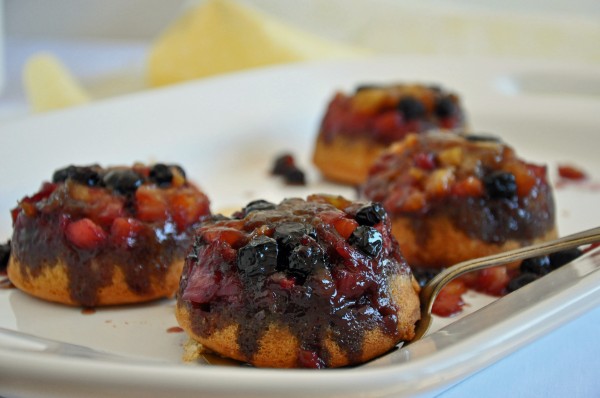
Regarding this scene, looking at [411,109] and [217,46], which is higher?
[217,46]

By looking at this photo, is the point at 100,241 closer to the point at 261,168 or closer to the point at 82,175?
the point at 82,175

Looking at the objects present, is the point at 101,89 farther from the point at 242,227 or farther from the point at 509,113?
the point at 242,227

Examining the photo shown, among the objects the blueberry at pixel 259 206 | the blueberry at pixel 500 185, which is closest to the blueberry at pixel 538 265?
the blueberry at pixel 500 185

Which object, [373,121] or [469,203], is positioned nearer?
[469,203]

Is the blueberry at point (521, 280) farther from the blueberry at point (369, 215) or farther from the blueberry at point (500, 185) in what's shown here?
the blueberry at point (369, 215)

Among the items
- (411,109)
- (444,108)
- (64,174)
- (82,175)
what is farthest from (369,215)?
(444,108)

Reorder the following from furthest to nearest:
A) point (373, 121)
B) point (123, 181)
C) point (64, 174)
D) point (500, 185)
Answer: point (373, 121) < point (500, 185) < point (64, 174) < point (123, 181)

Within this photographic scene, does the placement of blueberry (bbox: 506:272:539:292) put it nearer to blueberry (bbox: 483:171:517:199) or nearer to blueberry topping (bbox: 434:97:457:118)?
blueberry (bbox: 483:171:517:199)
